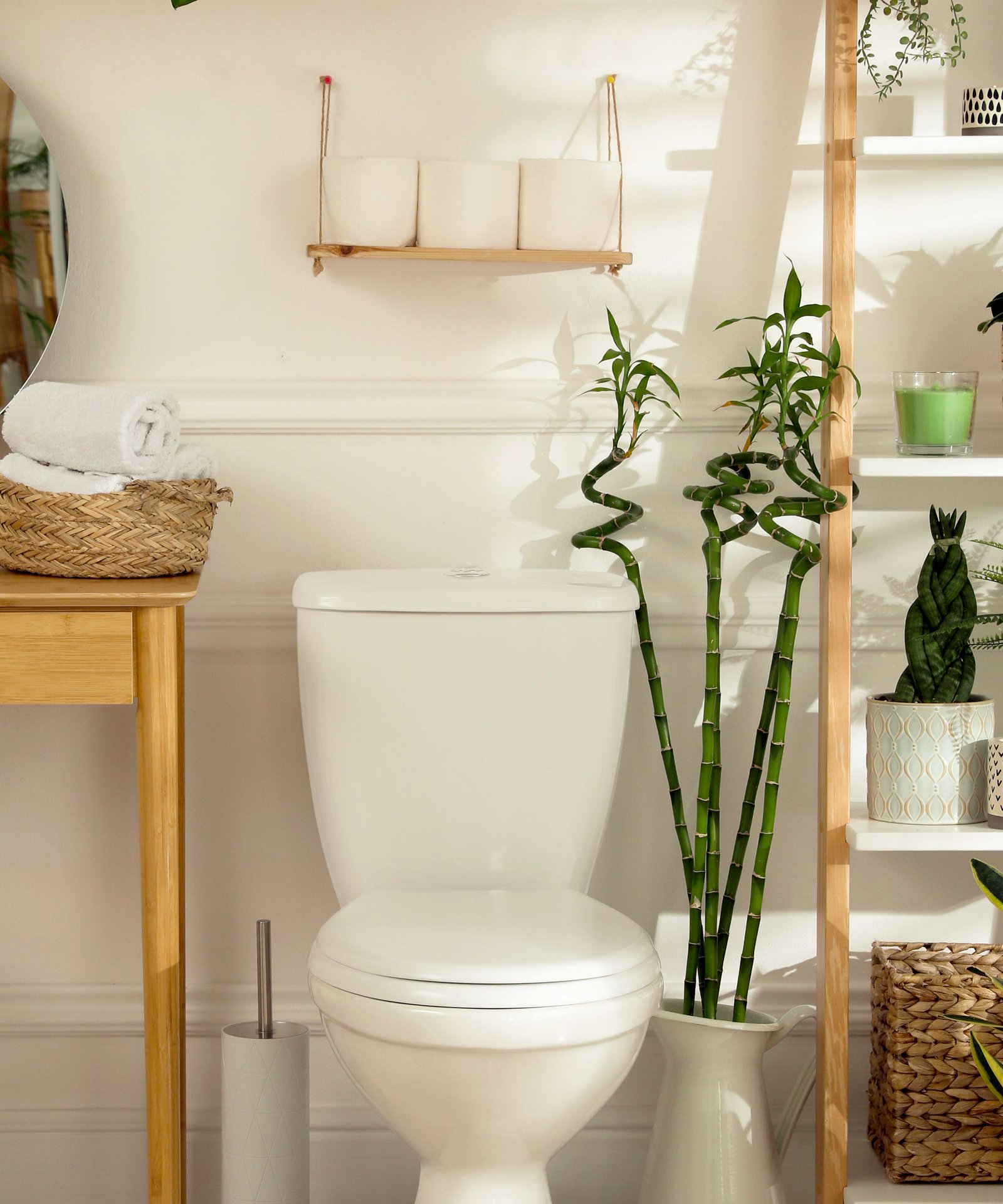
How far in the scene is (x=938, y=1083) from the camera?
1507 millimetres

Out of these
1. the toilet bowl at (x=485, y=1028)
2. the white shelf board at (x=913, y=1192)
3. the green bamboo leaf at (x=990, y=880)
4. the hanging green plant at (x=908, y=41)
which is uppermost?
the hanging green plant at (x=908, y=41)

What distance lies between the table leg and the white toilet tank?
208mm

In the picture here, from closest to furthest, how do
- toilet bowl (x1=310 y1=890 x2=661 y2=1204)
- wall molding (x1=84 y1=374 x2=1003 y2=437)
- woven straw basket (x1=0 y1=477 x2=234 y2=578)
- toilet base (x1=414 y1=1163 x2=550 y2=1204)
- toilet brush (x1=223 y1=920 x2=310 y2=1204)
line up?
toilet bowl (x1=310 y1=890 x2=661 y2=1204) → toilet base (x1=414 y1=1163 x2=550 y2=1204) → woven straw basket (x1=0 y1=477 x2=234 y2=578) → toilet brush (x1=223 y1=920 x2=310 y2=1204) → wall molding (x1=84 y1=374 x2=1003 y2=437)

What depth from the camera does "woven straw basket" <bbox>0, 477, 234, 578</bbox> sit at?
1334mm

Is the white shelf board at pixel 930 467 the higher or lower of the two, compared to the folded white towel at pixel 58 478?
higher

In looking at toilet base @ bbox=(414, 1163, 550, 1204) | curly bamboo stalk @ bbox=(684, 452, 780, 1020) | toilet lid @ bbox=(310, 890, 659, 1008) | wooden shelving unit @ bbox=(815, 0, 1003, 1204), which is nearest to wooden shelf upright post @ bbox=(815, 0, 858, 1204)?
wooden shelving unit @ bbox=(815, 0, 1003, 1204)

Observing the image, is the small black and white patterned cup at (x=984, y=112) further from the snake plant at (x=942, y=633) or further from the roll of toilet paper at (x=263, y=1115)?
the roll of toilet paper at (x=263, y=1115)

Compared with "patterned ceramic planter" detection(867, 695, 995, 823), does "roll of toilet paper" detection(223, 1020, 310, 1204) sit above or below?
below

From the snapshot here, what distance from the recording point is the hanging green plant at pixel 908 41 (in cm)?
151

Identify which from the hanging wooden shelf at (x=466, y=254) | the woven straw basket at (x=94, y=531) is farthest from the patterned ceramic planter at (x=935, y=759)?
the woven straw basket at (x=94, y=531)

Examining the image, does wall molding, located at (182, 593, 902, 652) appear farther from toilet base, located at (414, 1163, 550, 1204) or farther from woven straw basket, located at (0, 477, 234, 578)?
toilet base, located at (414, 1163, 550, 1204)

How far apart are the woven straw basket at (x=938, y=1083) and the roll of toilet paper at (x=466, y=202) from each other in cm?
110

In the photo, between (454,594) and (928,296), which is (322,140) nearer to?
(454,594)

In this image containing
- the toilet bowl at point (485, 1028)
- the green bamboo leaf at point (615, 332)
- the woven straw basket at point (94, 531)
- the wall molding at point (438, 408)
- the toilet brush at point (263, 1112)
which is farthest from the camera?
the wall molding at point (438, 408)
